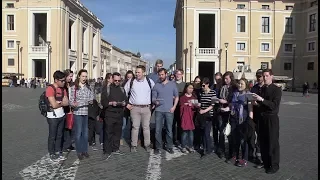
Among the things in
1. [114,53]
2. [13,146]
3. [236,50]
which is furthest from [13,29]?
[114,53]

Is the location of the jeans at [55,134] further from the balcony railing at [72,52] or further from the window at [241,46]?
the balcony railing at [72,52]

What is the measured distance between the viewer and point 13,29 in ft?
199

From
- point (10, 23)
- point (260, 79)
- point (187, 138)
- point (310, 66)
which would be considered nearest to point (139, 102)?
point (187, 138)

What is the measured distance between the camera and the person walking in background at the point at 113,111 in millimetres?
8219

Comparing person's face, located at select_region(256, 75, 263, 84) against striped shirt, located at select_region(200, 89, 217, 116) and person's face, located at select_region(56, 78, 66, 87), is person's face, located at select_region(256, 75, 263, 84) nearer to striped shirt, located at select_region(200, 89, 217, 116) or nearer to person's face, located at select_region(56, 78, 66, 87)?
striped shirt, located at select_region(200, 89, 217, 116)

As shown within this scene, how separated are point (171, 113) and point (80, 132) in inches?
84.2

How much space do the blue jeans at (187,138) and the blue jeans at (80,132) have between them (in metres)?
2.35

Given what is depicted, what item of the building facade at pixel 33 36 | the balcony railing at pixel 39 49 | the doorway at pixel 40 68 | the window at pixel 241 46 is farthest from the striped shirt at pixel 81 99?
the doorway at pixel 40 68

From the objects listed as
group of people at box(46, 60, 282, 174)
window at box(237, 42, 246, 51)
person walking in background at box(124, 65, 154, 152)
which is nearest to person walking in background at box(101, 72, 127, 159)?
group of people at box(46, 60, 282, 174)

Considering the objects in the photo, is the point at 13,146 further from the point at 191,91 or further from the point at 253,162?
the point at 253,162

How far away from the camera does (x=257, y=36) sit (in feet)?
193

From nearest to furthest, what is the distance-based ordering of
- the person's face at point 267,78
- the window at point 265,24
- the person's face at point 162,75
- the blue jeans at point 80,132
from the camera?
the person's face at point 267,78, the blue jeans at point 80,132, the person's face at point 162,75, the window at point 265,24

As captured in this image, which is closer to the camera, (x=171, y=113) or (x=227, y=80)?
(x=227, y=80)

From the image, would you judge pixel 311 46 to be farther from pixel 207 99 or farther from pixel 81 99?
pixel 81 99
